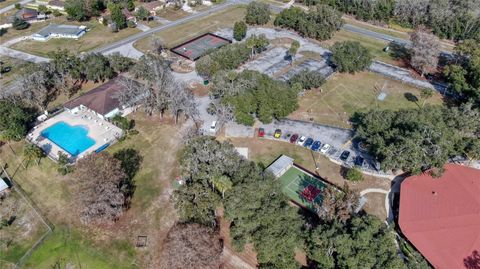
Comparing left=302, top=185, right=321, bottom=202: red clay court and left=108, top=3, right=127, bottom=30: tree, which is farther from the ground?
left=108, top=3, right=127, bottom=30: tree

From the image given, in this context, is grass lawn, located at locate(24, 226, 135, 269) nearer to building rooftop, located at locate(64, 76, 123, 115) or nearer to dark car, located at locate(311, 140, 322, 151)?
building rooftop, located at locate(64, 76, 123, 115)

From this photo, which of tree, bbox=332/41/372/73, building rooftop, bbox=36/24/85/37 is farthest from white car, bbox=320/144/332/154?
building rooftop, bbox=36/24/85/37

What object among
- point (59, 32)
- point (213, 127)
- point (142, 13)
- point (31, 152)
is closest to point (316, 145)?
point (213, 127)

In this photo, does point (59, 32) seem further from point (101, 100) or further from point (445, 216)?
point (445, 216)

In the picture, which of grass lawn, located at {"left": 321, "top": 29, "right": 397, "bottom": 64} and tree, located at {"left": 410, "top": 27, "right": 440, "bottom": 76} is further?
grass lawn, located at {"left": 321, "top": 29, "right": 397, "bottom": 64}

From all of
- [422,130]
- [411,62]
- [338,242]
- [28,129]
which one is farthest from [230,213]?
[411,62]

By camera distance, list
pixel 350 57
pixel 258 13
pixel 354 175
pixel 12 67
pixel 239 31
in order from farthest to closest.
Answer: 1. pixel 258 13
2. pixel 239 31
3. pixel 12 67
4. pixel 350 57
5. pixel 354 175

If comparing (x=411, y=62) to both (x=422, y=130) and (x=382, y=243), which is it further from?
(x=382, y=243)
